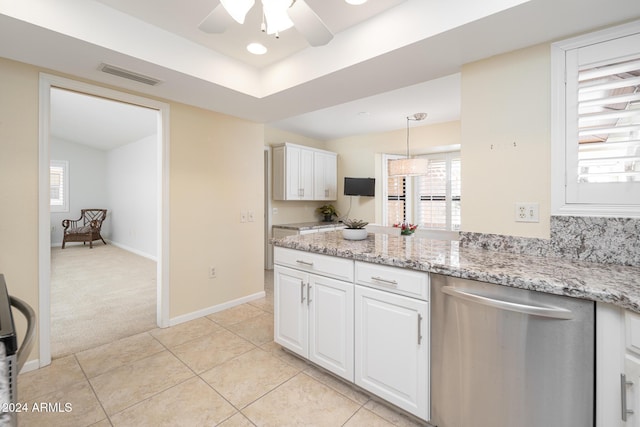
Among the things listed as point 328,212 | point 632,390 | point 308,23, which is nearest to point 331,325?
point 632,390

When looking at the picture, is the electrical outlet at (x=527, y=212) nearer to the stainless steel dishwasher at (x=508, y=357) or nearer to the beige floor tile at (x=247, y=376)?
the stainless steel dishwasher at (x=508, y=357)

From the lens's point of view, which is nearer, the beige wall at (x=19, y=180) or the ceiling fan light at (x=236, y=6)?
the ceiling fan light at (x=236, y=6)

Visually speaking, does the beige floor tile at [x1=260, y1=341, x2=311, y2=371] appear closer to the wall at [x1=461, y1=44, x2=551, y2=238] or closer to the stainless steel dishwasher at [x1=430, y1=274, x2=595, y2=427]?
the stainless steel dishwasher at [x1=430, y1=274, x2=595, y2=427]

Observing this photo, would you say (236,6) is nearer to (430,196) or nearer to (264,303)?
(264,303)

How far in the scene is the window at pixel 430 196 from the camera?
5012 millimetres

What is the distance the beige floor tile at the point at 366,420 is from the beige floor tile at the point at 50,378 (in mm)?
1874

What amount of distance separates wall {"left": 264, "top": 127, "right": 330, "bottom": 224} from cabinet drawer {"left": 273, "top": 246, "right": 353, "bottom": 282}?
2984mm

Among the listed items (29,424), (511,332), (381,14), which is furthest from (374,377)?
(381,14)

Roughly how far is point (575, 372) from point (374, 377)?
3.17 feet

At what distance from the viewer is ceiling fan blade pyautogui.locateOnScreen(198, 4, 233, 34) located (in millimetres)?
1399

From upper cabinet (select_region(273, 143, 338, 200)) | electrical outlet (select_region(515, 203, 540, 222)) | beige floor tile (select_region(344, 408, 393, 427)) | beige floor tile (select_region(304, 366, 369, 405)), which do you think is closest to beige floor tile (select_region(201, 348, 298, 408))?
beige floor tile (select_region(304, 366, 369, 405))

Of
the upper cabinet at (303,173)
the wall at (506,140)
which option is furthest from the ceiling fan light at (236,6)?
the upper cabinet at (303,173)

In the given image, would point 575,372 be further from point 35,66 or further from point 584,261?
point 35,66

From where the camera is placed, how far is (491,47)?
1.78 meters
